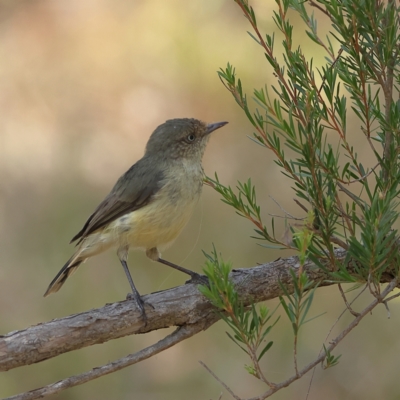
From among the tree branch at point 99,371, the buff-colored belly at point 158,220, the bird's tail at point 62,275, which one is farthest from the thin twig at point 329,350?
the bird's tail at point 62,275

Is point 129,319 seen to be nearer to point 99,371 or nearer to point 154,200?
point 99,371

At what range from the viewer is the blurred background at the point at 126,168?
5145mm

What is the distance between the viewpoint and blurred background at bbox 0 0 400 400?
5145 millimetres

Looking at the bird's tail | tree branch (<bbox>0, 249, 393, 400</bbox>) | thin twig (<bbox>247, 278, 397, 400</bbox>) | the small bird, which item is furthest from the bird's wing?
thin twig (<bbox>247, 278, 397, 400</bbox>)

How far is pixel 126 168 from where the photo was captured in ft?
19.6

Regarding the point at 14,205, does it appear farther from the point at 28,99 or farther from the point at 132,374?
the point at 132,374

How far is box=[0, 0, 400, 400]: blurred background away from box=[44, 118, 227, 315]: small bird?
1.10 meters

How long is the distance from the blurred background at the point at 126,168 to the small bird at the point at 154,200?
1098 mm

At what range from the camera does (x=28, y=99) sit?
6312 mm

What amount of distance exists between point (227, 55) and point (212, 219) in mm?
1491

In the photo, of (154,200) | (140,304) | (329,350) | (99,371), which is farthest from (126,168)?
(329,350)

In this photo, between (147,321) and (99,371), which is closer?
(99,371)

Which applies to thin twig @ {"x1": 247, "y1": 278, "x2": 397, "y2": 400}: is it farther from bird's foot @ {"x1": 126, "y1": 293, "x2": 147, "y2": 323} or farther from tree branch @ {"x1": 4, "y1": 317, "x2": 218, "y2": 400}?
bird's foot @ {"x1": 126, "y1": 293, "x2": 147, "y2": 323}

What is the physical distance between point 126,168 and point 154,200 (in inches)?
79.3
